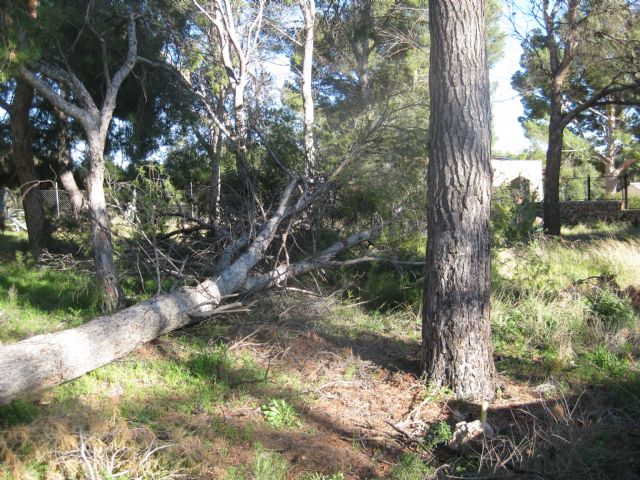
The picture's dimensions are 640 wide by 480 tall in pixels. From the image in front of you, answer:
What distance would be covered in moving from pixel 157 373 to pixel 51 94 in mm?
4850

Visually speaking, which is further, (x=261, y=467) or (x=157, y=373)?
(x=157, y=373)

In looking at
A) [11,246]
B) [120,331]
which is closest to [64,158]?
[11,246]

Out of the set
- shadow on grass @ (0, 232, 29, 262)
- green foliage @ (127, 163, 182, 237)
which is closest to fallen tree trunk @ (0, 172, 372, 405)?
green foliage @ (127, 163, 182, 237)

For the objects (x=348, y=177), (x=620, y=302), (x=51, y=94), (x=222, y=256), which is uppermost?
(x=51, y=94)

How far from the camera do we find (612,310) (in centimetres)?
710

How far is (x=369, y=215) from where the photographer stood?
9539mm

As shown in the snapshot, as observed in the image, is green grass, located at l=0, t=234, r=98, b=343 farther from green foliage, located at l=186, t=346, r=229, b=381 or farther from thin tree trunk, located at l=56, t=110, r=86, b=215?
thin tree trunk, located at l=56, t=110, r=86, b=215

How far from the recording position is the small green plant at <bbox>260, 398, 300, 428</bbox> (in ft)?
15.4

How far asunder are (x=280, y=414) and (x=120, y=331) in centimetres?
178

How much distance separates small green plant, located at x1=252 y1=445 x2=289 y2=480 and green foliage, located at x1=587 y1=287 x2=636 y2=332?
4543 millimetres

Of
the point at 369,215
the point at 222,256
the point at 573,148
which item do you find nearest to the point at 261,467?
the point at 222,256

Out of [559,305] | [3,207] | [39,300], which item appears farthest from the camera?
[3,207]

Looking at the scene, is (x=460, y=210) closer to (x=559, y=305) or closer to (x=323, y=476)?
(x=323, y=476)

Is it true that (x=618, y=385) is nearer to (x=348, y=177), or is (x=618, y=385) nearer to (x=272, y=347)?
(x=272, y=347)
